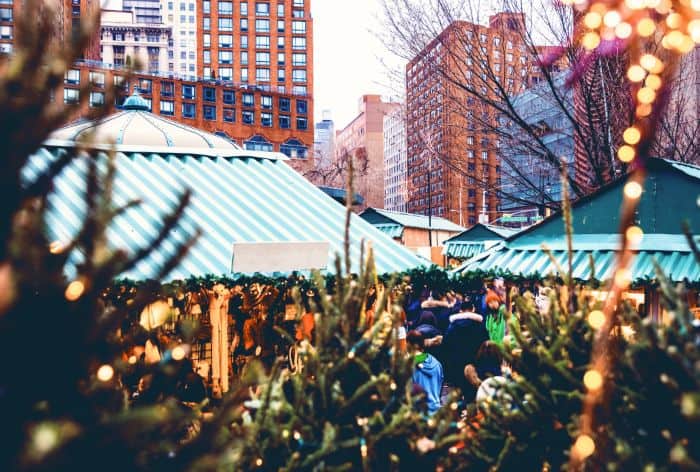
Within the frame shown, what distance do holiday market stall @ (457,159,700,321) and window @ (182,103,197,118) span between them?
79092mm

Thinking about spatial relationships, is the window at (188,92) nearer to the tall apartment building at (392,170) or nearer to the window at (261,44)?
the window at (261,44)

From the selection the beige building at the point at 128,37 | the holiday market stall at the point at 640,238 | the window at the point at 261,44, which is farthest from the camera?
the beige building at the point at 128,37

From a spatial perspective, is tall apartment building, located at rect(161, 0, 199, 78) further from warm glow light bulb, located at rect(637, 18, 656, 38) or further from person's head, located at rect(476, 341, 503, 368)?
person's head, located at rect(476, 341, 503, 368)

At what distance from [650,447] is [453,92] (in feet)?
31.7

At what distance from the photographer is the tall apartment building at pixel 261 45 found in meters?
90.1

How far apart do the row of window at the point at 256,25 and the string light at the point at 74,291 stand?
95.3 meters

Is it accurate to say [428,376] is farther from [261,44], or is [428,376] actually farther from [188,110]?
[261,44]

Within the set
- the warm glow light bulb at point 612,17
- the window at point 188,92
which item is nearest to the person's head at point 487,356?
Answer: the warm glow light bulb at point 612,17

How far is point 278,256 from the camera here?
23.0 feet

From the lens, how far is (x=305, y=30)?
91125mm

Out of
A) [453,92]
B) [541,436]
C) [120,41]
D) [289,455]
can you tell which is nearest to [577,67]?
[453,92]

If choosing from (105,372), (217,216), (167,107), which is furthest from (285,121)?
(105,372)

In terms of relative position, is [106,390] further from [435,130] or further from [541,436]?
[435,130]

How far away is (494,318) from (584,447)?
6.99 m
